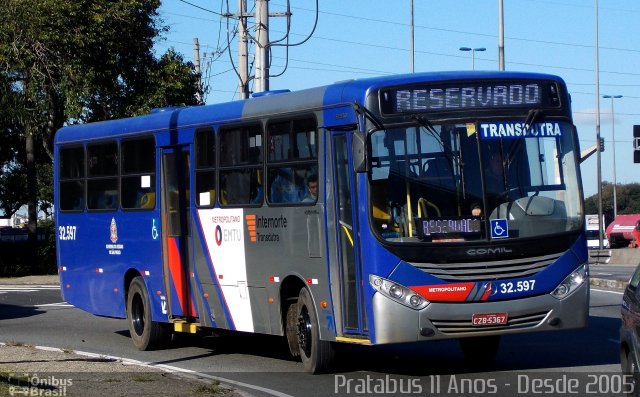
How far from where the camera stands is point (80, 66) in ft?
113

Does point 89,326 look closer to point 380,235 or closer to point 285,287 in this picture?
point 285,287

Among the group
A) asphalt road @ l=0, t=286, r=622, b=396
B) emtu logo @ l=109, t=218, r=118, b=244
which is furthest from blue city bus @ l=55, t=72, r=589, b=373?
emtu logo @ l=109, t=218, r=118, b=244

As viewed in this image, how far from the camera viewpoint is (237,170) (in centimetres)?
1447

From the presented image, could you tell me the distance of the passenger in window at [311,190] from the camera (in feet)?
42.0

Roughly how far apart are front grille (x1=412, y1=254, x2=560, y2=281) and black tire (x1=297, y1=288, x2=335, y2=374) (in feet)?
5.91

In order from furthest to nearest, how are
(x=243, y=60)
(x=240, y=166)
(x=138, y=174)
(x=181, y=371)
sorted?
(x=243, y=60) → (x=138, y=174) → (x=240, y=166) → (x=181, y=371)

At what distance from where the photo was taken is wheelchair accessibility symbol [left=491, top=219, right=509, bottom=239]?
1162cm

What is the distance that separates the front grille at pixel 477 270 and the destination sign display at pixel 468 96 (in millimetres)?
1701

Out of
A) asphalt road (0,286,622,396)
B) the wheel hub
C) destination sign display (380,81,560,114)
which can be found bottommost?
asphalt road (0,286,622,396)

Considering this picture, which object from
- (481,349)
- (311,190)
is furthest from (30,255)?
(481,349)

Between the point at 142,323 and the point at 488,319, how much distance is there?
7099 mm

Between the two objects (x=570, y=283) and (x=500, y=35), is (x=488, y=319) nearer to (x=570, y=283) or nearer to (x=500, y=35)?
(x=570, y=283)

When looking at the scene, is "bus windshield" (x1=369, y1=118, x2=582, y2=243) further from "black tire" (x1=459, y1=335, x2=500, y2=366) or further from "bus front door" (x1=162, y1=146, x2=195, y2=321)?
"bus front door" (x1=162, y1=146, x2=195, y2=321)

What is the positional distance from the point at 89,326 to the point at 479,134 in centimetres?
1099
